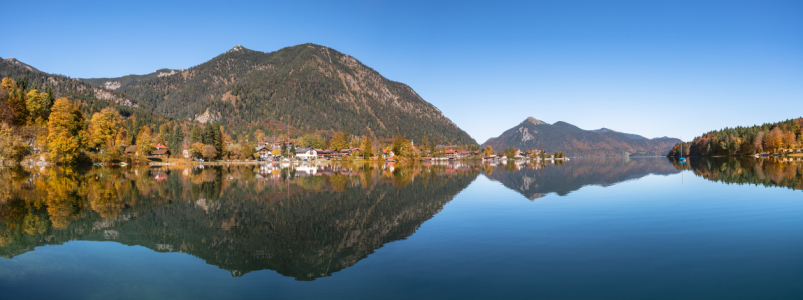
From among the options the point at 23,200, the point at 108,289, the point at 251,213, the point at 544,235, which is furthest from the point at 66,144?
the point at 544,235

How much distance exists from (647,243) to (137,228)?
16.9 metres

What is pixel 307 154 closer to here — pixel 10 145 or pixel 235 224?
pixel 10 145

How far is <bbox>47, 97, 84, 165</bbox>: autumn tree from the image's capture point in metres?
63.8

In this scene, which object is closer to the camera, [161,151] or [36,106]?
[36,106]

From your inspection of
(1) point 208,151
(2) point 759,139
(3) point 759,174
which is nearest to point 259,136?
(1) point 208,151

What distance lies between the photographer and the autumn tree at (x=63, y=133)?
63.8 meters

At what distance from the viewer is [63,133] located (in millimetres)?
64250

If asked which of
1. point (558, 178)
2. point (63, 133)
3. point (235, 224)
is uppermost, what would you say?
point (63, 133)

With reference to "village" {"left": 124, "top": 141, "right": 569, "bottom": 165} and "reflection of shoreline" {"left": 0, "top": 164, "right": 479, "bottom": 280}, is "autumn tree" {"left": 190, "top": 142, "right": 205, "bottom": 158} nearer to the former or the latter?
"village" {"left": 124, "top": 141, "right": 569, "bottom": 165}

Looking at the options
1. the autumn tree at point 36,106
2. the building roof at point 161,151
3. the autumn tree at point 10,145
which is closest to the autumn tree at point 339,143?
the building roof at point 161,151

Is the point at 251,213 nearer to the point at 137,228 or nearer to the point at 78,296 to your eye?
the point at 137,228

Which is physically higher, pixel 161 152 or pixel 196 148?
pixel 196 148

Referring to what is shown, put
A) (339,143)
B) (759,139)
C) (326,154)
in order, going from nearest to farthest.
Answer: (759,139) → (326,154) → (339,143)

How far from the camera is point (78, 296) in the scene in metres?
7.67
